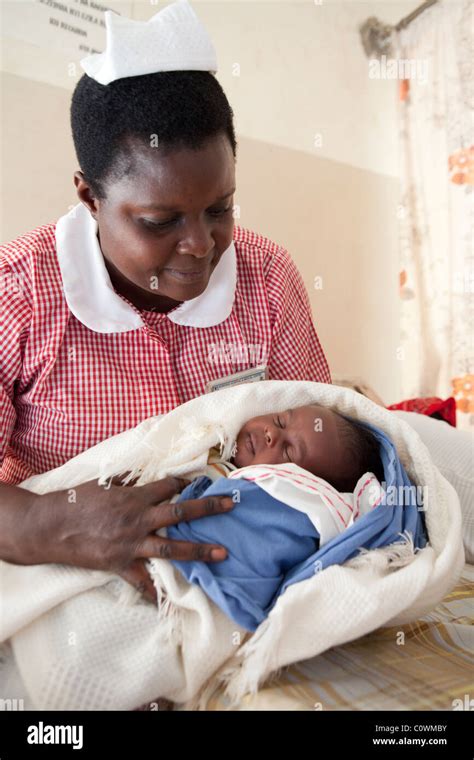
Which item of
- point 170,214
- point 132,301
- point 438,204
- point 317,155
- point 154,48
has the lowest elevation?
point 132,301

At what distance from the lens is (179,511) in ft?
3.42

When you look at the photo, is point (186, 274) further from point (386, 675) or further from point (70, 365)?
point (386, 675)

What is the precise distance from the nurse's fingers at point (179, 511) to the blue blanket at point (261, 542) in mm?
26

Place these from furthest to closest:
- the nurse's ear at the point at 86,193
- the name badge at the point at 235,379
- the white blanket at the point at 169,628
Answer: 1. the name badge at the point at 235,379
2. the nurse's ear at the point at 86,193
3. the white blanket at the point at 169,628

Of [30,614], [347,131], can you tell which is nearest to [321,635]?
[30,614]

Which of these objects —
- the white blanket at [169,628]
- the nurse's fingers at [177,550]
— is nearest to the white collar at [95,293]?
the white blanket at [169,628]

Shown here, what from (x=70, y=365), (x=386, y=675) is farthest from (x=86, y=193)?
(x=386, y=675)

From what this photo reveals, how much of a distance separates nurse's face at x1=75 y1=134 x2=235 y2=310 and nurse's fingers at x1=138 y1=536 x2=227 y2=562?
424 millimetres

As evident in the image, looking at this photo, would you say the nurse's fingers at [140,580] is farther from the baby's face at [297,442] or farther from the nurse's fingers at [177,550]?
the baby's face at [297,442]

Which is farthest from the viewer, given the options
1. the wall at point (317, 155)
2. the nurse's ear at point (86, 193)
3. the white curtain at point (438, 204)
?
the white curtain at point (438, 204)

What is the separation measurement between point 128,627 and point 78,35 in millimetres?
1729

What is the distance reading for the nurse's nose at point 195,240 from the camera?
1116mm

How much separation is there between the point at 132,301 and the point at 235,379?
255 mm

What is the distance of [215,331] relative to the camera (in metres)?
1.41
